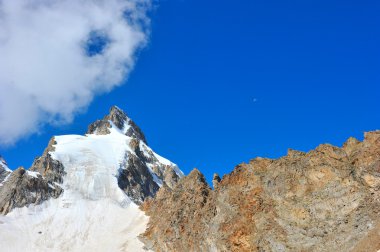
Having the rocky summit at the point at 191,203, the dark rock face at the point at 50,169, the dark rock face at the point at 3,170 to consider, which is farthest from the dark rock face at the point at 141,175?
the dark rock face at the point at 3,170

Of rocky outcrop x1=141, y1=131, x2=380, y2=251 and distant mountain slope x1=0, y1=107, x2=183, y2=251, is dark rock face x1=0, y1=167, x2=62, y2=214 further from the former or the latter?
rocky outcrop x1=141, y1=131, x2=380, y2=251

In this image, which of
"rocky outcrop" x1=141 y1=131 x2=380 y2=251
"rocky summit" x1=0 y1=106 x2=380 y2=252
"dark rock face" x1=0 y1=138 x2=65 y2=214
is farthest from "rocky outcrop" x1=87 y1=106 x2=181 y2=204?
"rocky outcrop" x1=141 y1=131 x2=380 y2=251

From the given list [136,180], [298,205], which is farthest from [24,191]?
[298,205]

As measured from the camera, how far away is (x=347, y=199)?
5228 centimetres

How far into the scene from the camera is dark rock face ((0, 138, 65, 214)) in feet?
382

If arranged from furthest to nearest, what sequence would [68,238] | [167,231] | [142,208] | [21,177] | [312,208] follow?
1. [21,177]
2. [142,208]
3. [68,238]
4. [167,231]
5. [312,208]

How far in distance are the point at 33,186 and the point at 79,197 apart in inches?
506

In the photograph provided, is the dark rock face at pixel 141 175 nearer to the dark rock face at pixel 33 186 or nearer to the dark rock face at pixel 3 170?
the dark rock face at pixel 33 186

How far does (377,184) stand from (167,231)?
142ft

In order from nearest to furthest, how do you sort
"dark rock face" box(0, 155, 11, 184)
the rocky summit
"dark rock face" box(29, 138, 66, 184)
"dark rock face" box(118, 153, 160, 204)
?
the rocky summit, "dark rock face" box(29, 138, 66, 184), "dark rock face" box(118, 153, 160, 204), "dark rock face" box(0, 155, 11, 184)

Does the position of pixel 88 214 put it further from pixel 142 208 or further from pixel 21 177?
pixel 21 177

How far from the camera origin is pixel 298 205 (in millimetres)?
57031

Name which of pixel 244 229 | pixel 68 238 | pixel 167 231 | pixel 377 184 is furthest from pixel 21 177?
pixel 377 184

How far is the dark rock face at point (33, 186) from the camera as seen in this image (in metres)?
116
